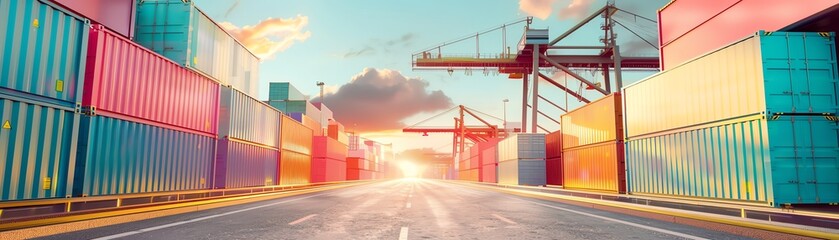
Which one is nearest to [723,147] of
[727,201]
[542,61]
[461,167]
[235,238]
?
[727,201]

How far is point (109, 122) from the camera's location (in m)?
10.7

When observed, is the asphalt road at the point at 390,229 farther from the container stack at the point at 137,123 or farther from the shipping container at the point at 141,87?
the shipping container at the point at 141,87

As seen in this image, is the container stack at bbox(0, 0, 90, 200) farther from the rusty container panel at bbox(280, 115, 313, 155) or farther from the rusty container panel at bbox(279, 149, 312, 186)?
the rusty container panel at bbox(280, 115, 313, 155)

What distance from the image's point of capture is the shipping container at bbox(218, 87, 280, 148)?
17250mm

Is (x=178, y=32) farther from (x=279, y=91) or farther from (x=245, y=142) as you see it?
(x=279, y=91)

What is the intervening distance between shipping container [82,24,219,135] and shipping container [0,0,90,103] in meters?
0.42

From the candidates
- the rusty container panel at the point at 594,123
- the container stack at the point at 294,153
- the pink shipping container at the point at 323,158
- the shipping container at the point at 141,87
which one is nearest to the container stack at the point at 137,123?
the shipping container at the point at 141,87

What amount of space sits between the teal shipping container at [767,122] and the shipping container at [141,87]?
15067 mm

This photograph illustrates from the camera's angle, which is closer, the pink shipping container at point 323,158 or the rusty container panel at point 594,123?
the rusty container panel at point 594,123

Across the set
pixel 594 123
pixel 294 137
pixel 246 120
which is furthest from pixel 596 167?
pixel 294 137

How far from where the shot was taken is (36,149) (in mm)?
8703

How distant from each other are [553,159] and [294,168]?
698 inches

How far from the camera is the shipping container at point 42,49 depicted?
27.0 feet

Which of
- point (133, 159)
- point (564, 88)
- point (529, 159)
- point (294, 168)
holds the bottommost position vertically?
point (294, 168)
